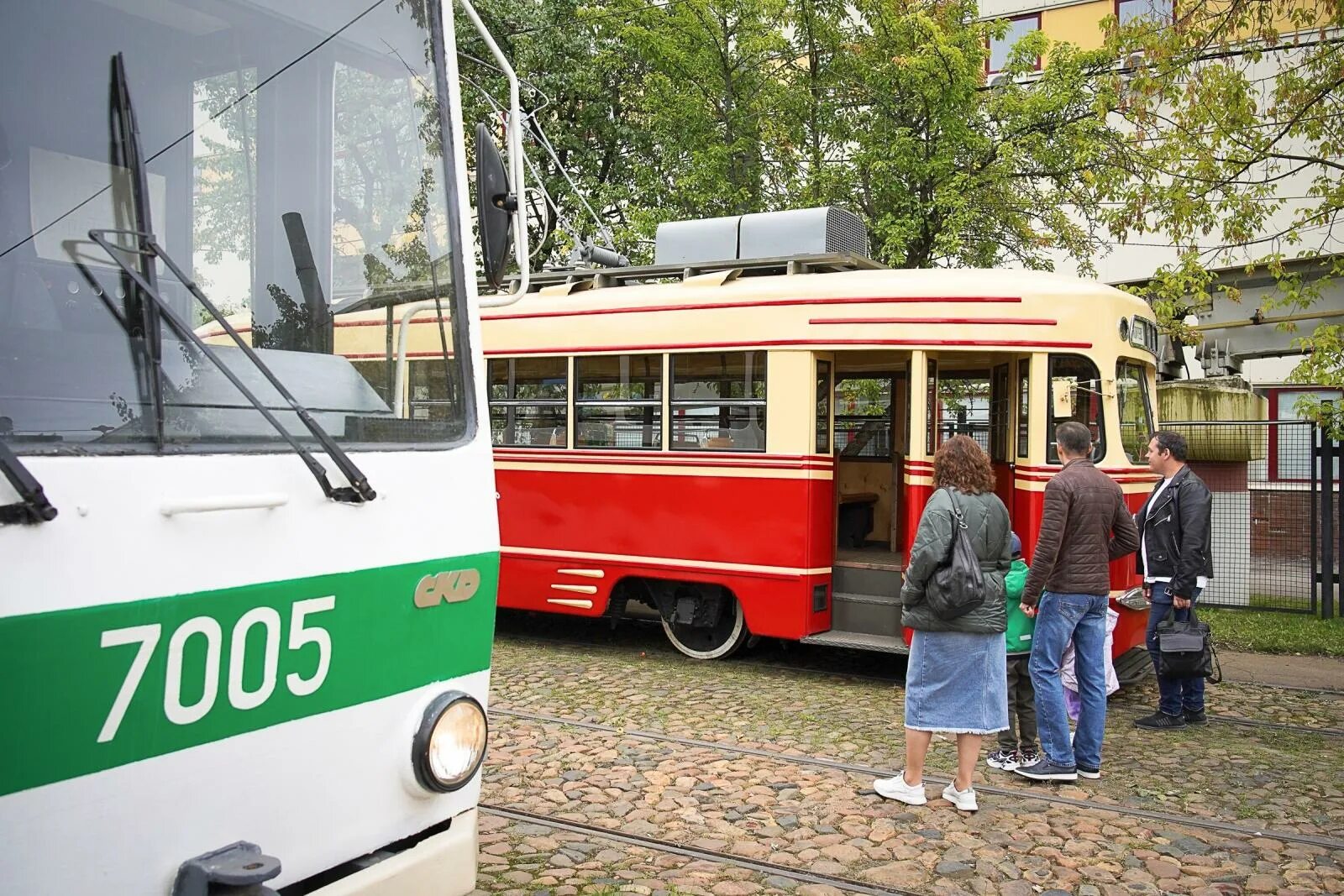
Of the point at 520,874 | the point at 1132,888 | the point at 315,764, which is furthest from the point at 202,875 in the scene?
the point at 1132,888

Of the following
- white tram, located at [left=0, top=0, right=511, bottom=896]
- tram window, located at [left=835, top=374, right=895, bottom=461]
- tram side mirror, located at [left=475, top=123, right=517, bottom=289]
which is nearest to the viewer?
white tram, located at [left=0, top=0, right=511, bottom=896]

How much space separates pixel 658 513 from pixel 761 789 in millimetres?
3428

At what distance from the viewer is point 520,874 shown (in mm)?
4773

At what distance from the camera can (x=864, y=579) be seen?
8.71 m

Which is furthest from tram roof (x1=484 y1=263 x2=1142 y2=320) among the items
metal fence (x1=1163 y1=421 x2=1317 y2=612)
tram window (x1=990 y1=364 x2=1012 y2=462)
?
metal fence (x1=1163 y1=421 x2=1317 y2=612)

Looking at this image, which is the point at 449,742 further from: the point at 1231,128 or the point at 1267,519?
the point at 1267,519

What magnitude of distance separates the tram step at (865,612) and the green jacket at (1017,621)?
2238 mm

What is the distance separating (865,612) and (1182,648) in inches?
88.4

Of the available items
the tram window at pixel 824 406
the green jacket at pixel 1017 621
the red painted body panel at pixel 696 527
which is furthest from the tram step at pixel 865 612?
the green jacket at pixel 1017 621

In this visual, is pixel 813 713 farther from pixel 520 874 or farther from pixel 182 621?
pixel 182 621

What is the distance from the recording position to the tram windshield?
231 cm

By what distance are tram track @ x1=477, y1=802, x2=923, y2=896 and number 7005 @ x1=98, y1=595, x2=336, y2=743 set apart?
2860 millimetres

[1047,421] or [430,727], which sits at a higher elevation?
[1047,421]

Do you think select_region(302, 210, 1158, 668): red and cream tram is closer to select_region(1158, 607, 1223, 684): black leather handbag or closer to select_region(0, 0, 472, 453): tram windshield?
select_region(1158, 607, 1223, 684): black leather handbag
